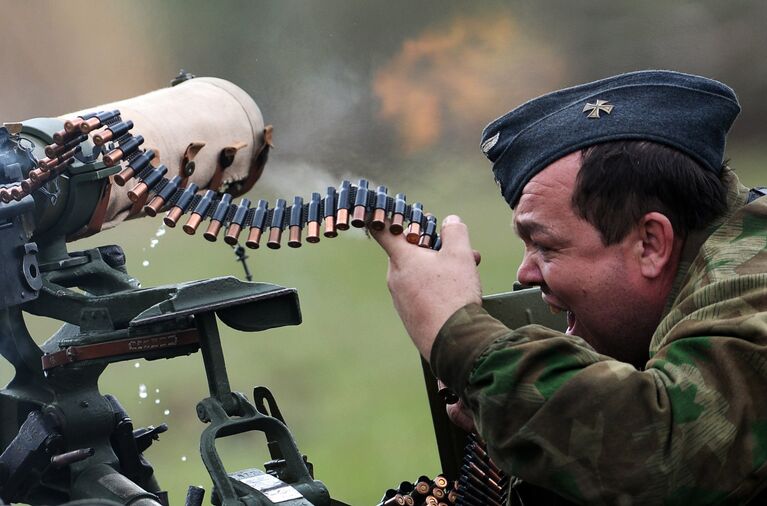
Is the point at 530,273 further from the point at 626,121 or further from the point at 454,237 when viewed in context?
the point at 626,121

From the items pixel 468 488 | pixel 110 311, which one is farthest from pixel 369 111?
pixel 468 488

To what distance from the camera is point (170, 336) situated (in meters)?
3.36

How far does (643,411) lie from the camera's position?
2.17 metres

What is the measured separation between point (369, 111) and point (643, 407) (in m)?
5.59

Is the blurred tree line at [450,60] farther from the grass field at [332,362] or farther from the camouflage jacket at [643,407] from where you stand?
the camouflage jacket at [643,407]

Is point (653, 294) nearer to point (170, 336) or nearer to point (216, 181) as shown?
point (170, 336)

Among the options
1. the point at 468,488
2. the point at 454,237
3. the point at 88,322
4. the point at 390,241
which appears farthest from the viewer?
the point at 88,322

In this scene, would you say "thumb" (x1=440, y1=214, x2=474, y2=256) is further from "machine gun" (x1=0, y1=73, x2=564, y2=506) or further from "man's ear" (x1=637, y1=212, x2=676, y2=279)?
"man's ear" (x1=637, y1=212, x2=676, y2=279)

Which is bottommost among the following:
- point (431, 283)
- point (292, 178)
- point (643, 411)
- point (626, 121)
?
point (643, 411)

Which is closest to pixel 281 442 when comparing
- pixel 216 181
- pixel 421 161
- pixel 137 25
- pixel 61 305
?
pixel 61 305

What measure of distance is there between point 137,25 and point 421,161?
2.02 metres

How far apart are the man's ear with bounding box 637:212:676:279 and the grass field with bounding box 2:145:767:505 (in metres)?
4.77

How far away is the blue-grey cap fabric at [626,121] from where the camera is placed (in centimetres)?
254

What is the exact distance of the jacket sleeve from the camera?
216 cm
